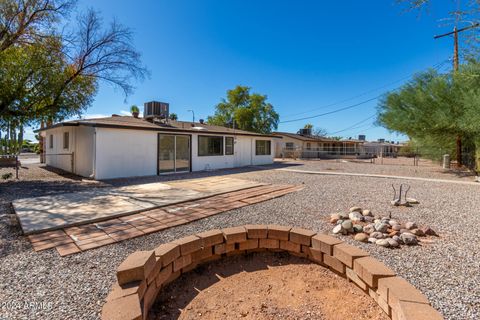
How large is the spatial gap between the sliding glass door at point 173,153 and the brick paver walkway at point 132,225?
18.2ft

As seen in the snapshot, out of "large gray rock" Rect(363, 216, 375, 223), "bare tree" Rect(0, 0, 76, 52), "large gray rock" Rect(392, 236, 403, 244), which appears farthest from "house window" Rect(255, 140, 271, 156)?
"large gray rock" Rect(392, 236, 403, 244)

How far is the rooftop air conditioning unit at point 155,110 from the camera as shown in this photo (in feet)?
38.8

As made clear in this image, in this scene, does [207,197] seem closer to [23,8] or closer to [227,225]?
[227,225]

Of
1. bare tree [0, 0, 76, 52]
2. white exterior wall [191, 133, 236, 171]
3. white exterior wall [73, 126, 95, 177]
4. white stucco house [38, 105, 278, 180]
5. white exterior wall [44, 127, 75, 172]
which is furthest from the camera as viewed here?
white exterior wall [191, 133, 236, 171]

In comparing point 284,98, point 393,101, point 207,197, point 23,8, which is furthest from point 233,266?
point 284,98

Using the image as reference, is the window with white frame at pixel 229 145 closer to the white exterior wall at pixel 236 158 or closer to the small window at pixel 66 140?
the white exterior wall at pixel 236 158

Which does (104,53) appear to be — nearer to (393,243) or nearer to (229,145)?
(229,145)

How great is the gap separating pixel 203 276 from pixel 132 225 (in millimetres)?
1728

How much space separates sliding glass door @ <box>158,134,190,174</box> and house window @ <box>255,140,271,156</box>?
6.05m

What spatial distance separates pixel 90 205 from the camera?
4.70 m

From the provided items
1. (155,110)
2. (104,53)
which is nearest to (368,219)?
(155,110)

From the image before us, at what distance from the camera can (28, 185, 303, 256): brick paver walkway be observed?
2949mm

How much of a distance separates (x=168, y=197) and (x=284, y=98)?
29.6 meters

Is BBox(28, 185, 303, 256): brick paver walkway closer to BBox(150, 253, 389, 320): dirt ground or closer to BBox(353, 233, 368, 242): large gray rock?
BBox(150, 253, 389, 320): dirt ground
